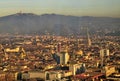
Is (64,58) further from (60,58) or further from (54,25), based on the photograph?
(54,25)

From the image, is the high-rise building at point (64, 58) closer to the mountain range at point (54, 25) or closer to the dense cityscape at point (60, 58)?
the dense cityscape at point (60, 58)

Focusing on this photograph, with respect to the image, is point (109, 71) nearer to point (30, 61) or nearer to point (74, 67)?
point (74, 67)

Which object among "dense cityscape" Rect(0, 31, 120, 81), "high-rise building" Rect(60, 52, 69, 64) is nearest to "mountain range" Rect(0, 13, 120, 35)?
"dense cityscape" Rect(0, 31, 120, 81)

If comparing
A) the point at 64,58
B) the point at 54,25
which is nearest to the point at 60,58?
the point at 64,58

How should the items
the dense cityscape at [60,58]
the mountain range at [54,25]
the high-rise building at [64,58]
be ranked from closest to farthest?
the dense cityscape at [60,58]
the high-rise building at [64,58]
the mountain range at [54,25]

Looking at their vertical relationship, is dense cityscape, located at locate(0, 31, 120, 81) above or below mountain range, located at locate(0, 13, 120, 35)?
below

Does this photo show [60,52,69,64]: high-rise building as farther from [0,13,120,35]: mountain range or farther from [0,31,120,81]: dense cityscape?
[0,13,120,35]: mountain range

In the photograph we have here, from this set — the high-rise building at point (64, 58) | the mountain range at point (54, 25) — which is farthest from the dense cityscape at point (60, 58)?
the mountain range at point (54, 25)
